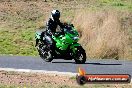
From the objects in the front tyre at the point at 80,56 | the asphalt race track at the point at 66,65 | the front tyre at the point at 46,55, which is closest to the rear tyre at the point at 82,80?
the asphalt race track at the point at 66,65

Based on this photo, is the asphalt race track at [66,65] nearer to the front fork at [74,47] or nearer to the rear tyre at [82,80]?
the front fork at [74,47]

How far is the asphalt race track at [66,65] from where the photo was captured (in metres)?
17.3

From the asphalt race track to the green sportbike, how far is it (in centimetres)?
23

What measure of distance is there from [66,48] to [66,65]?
29.0 inches

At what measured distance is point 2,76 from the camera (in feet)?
51.4

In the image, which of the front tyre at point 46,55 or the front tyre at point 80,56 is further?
the front tyre at point 46,55

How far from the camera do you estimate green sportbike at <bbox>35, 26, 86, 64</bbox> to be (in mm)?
18859

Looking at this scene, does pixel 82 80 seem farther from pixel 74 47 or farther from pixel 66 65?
pixel 74 47

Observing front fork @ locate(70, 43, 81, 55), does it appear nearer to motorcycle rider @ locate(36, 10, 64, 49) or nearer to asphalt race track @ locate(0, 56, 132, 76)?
asphalt race track @ locate(0, 56, 132, 76)

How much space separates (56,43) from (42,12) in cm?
1374

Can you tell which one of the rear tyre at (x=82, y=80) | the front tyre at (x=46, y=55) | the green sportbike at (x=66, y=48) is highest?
the rear tyre at (x=82, y=80)

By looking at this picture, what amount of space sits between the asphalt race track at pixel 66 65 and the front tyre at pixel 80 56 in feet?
0.61

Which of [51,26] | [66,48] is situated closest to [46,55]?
[66,48]

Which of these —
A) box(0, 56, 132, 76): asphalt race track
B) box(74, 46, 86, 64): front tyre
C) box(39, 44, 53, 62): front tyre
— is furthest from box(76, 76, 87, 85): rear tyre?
box(39, 44, 53, 62): front tyre
